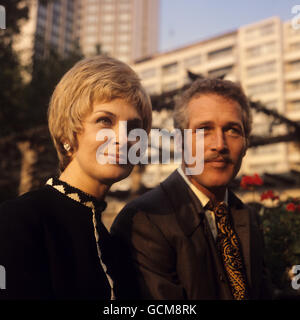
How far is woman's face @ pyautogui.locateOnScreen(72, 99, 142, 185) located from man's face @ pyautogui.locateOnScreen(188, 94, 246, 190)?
2.18 feet

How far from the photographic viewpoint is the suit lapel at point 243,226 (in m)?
2.07

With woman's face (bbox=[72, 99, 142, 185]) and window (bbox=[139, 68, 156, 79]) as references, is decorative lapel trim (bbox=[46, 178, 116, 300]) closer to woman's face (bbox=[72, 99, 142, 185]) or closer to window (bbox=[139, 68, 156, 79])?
woman's face (bbox=[72, 99, 142, 185])

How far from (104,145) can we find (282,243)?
2.08 metres

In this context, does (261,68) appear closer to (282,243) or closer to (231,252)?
(282,243)

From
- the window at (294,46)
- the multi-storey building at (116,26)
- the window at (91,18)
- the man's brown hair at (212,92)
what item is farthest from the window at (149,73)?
the man's brown hair at (212,92)

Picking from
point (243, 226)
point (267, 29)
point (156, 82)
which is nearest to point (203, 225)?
point (243, 226)

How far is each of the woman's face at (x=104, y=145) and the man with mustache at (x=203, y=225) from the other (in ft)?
1.62

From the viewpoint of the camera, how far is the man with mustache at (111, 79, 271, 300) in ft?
6.10

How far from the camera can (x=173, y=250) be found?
193 cm

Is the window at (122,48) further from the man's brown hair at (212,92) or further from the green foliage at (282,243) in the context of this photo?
the man's brown hair at (212,92)

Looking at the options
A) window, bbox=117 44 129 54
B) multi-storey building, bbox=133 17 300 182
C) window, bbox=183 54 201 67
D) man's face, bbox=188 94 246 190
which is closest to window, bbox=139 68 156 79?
multi-storey building, bbox=133 17 300 182
